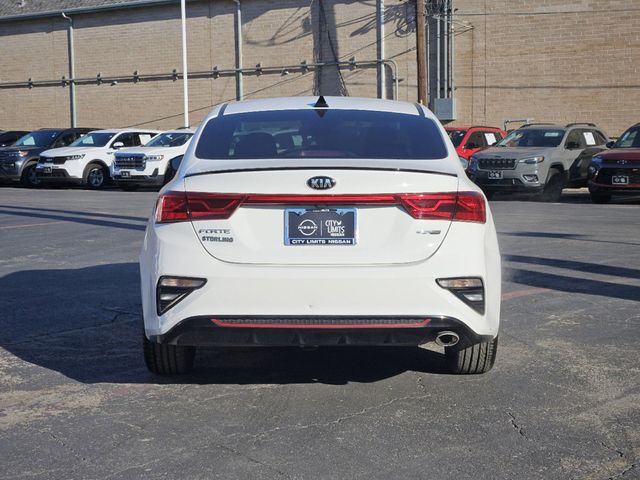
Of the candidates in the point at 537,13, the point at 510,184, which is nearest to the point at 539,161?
the point at 510,184

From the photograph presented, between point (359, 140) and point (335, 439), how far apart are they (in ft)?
6.31

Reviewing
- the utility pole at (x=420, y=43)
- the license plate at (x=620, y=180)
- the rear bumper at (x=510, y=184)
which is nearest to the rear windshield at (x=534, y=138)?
the rear bumper at (x=510, y=184)

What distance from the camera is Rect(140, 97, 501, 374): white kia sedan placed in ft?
16.3

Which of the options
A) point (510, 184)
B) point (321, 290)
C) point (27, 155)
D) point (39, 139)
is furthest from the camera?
point (39, 139)

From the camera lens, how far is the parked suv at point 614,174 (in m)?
19.7

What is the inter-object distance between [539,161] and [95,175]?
1279 centimetres

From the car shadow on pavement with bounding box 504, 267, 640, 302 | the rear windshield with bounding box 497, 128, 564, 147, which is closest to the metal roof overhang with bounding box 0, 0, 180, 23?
the rear windshield with bounding box 497, 128, 564, 147

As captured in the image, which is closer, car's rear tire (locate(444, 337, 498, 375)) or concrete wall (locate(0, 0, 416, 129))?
car's rear tire (locate(444, 337, 498, 375))

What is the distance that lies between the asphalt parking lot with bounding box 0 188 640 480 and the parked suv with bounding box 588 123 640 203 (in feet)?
A: 37.4

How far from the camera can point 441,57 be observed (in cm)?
3397

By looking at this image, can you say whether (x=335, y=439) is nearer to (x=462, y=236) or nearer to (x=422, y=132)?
(x=462, y=236)

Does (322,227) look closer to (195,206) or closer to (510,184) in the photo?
(195,206)

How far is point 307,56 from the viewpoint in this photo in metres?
36.6

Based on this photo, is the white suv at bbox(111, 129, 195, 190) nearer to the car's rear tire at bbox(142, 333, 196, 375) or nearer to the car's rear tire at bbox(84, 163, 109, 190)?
the car's rear tire at bbox(84, 163, 109, 190)
